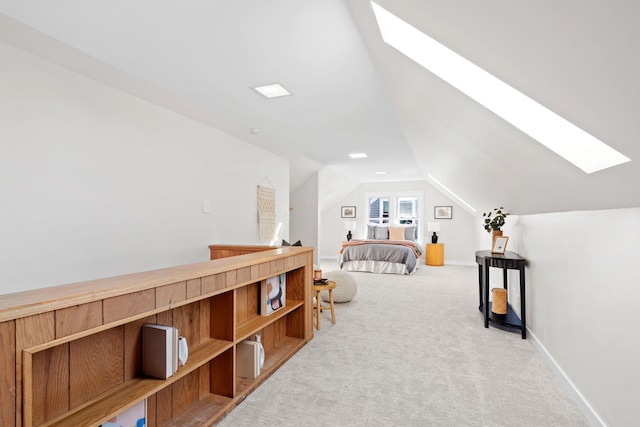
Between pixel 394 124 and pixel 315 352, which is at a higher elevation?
pixel 394 124

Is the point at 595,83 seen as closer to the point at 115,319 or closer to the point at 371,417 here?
the point at 115,319

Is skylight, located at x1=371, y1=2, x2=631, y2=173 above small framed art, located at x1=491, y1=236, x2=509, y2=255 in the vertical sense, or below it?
above

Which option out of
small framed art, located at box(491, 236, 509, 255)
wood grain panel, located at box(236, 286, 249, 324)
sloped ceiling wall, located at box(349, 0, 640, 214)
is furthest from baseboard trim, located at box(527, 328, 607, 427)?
wood grain panel, located at box(236, 286, 249, 324)

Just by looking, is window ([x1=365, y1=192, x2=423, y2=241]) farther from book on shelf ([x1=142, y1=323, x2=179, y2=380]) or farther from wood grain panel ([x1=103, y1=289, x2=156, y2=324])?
wood grain panel ([x1=103, y1=289, x2=156, y2=324])

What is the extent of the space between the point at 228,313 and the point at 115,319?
0.79 metres

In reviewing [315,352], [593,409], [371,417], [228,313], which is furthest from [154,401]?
[593,409]

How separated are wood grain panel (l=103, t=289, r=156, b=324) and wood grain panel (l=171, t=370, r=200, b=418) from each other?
67 centimetres

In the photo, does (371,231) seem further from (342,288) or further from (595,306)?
(595,306)

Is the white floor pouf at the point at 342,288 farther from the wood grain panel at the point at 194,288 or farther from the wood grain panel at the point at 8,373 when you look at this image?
the wood grain panel at the point at 8,373

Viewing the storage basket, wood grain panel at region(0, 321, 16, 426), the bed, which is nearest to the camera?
wood grain panel at region(0, 321, 16, 426)

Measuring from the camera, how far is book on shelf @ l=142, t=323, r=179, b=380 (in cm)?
152

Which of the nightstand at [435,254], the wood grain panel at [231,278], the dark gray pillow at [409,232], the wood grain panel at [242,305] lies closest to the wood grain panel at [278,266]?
the wood grain panel at [242,305]

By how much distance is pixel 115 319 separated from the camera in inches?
49.1

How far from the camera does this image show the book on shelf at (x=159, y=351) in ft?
4.99
